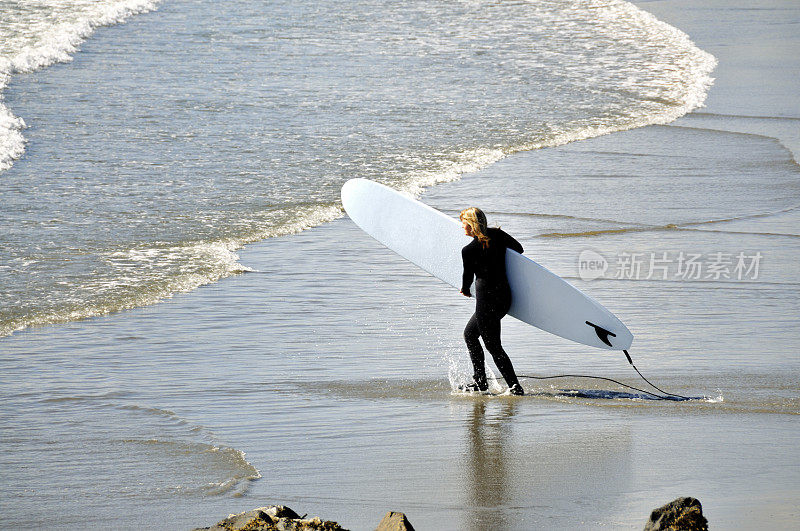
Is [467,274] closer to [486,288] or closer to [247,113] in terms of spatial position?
[486,288]

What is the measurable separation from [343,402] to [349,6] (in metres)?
21.9

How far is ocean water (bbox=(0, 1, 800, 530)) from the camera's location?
430 centimetres

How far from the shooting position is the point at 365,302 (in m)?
7.09

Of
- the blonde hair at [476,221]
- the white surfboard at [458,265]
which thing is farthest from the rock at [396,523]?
the white surfboard at [458,265]

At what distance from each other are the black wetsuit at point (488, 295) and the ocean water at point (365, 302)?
0.23m

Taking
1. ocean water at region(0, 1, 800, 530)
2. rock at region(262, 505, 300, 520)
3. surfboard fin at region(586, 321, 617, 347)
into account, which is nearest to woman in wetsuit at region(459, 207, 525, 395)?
ocean water at region(0, 1, 800, 530)

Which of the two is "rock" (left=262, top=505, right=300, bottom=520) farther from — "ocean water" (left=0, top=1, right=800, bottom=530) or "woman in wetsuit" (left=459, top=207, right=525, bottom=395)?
"woman in wetsuit" (left=459, top=207, right=525, bottom=395)

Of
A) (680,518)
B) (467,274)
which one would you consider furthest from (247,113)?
(680,518)

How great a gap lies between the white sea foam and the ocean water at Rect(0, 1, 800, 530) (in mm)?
219

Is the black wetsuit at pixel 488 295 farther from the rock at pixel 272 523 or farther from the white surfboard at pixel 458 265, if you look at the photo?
the rock at pixel 272 523

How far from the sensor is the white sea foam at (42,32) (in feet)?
42.9

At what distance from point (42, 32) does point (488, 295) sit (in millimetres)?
17171

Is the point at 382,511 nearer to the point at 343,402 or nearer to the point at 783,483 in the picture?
the point at 343,402

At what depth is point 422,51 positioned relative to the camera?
2017 centimetres
